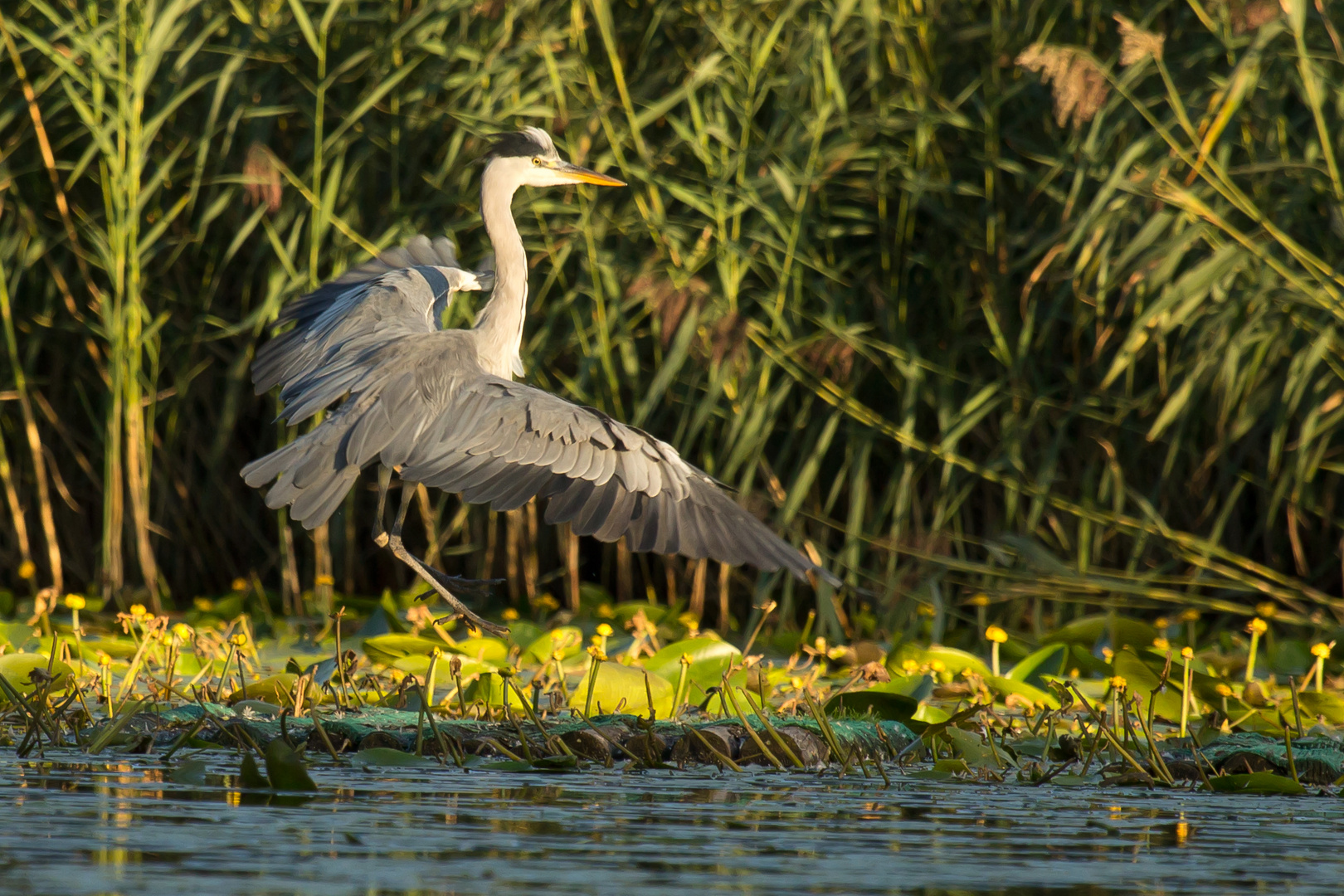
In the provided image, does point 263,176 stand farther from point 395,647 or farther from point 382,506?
point 395,647

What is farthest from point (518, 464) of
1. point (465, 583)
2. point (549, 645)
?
point (465, 583)

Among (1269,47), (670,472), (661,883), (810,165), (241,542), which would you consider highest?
(1269,47)

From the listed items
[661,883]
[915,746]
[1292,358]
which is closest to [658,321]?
[1292,358]

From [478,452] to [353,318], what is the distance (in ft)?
3.62

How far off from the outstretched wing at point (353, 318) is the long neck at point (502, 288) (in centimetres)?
19

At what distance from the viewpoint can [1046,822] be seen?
3.12m

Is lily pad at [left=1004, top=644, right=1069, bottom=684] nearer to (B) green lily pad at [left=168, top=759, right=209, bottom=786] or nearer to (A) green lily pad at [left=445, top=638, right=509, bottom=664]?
(A) green lily pad at [left=445, top=638, right=509, bottom=664]

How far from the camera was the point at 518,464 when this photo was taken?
4.41 metres

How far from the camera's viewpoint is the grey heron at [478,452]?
4.25m

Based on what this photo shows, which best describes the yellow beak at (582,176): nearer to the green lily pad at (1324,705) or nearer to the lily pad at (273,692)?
the lily pad at (273,692)

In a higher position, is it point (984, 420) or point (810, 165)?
point (810, 165)

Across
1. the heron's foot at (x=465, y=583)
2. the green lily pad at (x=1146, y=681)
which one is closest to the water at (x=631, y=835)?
the green lily pad at (x=1146, y=681)

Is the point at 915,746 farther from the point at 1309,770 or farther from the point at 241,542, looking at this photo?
the point at 241,542

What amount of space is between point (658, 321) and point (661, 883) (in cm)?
383
